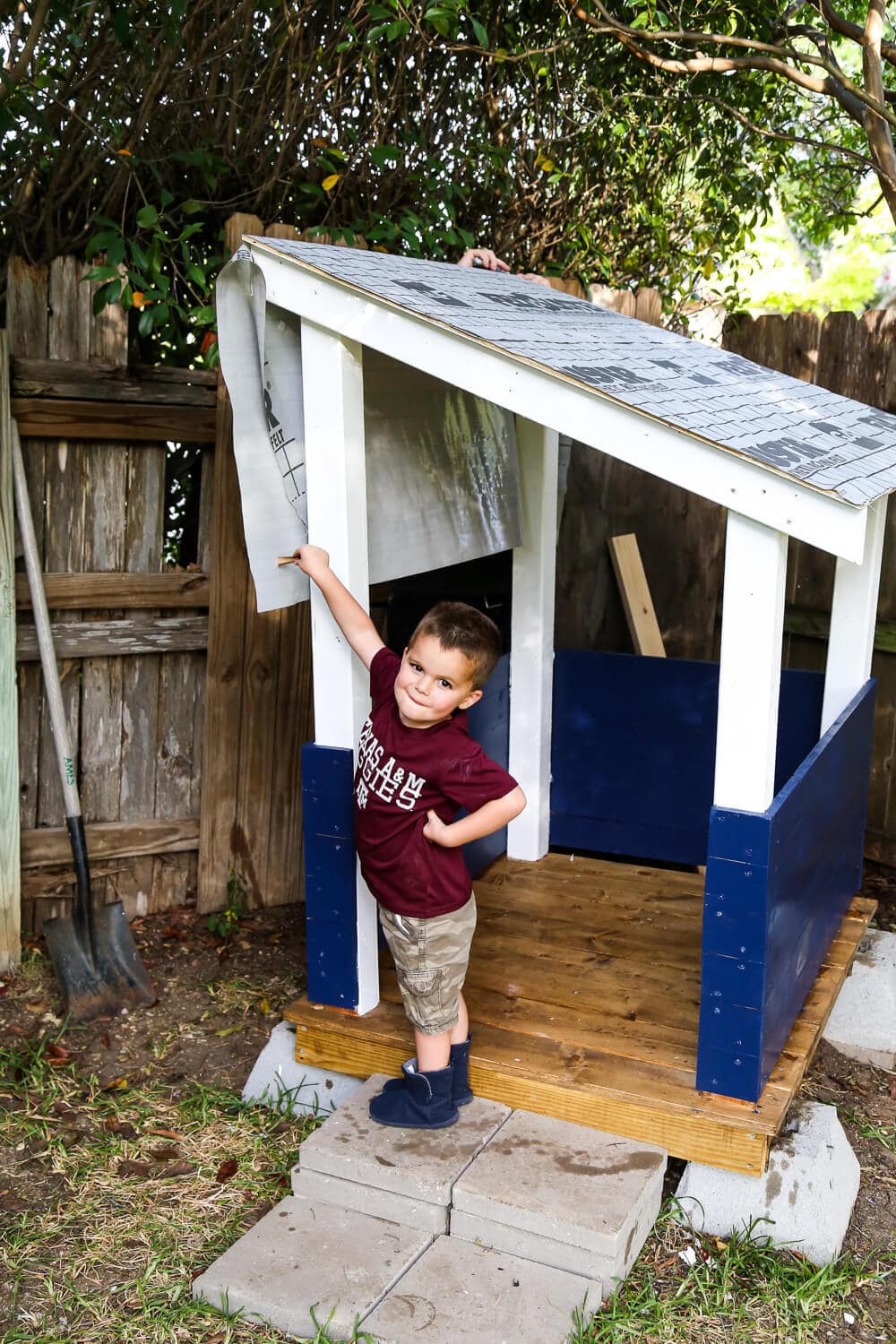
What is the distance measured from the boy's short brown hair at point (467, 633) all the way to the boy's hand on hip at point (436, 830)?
0.34 m

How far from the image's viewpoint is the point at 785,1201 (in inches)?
116

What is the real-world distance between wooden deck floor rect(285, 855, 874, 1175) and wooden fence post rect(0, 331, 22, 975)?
1.33m

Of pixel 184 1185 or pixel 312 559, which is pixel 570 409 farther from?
pixel 184 1185

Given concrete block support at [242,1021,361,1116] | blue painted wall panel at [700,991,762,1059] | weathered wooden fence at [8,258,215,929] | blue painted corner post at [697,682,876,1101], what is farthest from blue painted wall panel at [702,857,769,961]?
weathered wooden fence at [8,258,215,929]

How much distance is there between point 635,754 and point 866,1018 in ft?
4.07

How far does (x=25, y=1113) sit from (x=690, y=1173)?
1.88 m

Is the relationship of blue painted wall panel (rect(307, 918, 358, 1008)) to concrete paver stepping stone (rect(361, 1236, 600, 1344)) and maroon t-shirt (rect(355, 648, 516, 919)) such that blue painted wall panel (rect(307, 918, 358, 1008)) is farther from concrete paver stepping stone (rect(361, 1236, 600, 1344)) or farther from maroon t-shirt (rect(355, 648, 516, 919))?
concrete paver stepping stone (rect(361, 1236, 600, 1344))

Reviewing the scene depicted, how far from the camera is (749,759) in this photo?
9.19ft

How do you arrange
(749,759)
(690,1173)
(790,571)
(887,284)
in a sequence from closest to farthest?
1. (749,759)
2. (690,1173)
3. (790,571)
4. (887,284)

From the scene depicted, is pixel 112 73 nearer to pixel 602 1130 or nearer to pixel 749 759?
pixel 749 759

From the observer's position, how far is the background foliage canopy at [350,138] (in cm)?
432

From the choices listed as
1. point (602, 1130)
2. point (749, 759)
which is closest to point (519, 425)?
point (749, 759)

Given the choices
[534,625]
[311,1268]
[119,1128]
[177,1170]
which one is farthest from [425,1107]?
[534,625]

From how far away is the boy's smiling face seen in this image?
9.41 feet
